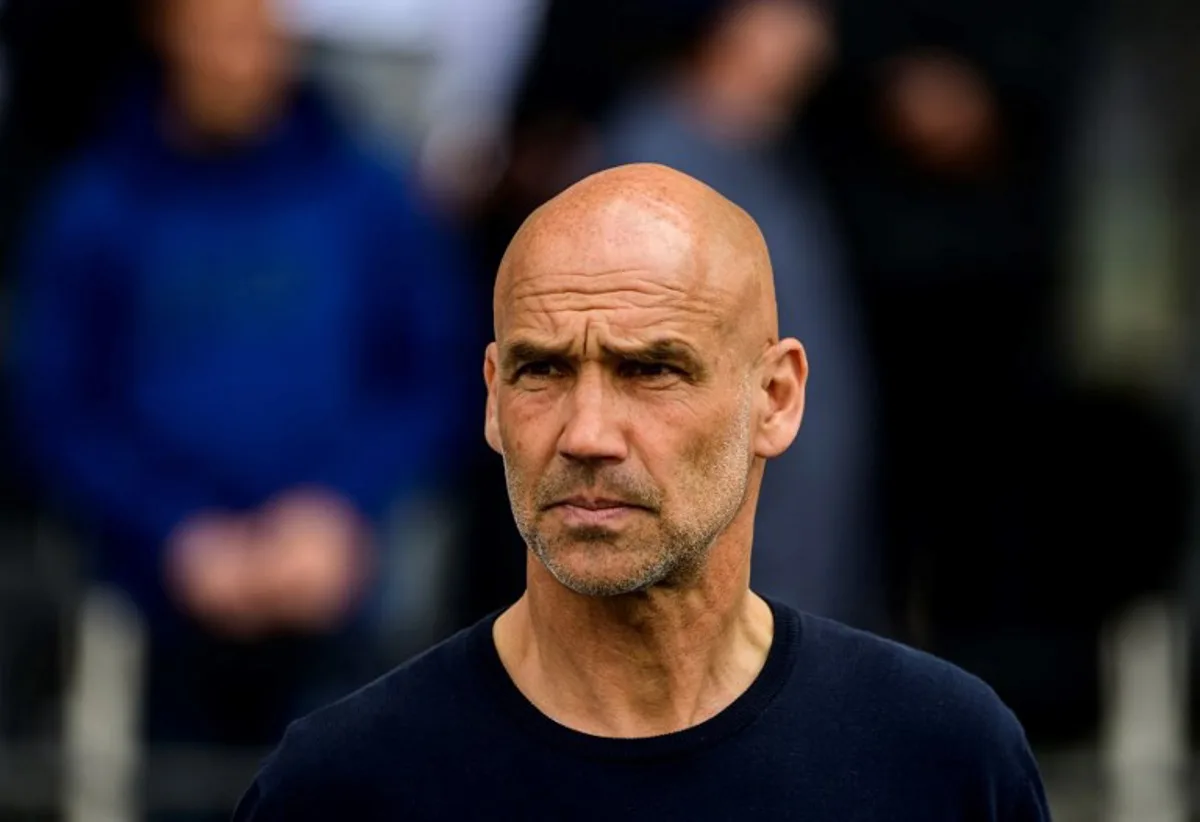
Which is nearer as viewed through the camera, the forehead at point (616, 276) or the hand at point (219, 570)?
the forehead at point (616, 276)

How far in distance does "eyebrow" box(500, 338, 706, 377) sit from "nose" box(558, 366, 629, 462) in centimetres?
4

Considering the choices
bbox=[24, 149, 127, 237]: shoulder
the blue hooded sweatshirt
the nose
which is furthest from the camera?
bbox=[24, 149, 127, 237]: shoulder

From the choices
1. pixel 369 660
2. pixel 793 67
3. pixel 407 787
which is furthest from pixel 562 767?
pixel 793 67

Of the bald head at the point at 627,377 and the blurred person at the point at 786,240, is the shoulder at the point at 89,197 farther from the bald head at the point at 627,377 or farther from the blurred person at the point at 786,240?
the bald head at the point at 627,377

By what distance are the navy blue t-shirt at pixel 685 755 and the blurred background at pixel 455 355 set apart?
2.67 metres

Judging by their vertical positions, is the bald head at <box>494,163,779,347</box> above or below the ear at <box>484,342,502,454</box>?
above

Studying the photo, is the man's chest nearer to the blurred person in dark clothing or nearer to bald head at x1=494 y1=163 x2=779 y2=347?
bald head at x1=494 y1=163 x2=779 y2=347

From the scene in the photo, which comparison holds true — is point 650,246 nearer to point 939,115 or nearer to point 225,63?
point 225,63

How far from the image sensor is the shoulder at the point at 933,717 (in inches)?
144

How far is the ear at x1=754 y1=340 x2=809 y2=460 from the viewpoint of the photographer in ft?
11.9

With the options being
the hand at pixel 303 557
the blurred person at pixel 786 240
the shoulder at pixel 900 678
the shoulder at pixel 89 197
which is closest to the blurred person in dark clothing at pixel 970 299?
the blurred person at pixel 786 240

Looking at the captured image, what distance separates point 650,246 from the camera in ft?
11.5

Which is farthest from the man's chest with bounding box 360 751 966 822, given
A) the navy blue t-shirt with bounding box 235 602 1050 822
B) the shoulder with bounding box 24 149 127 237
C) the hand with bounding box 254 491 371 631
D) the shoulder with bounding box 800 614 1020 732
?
the shoulder with bounding box 24 149 127 237

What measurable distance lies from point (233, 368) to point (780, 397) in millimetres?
2835
